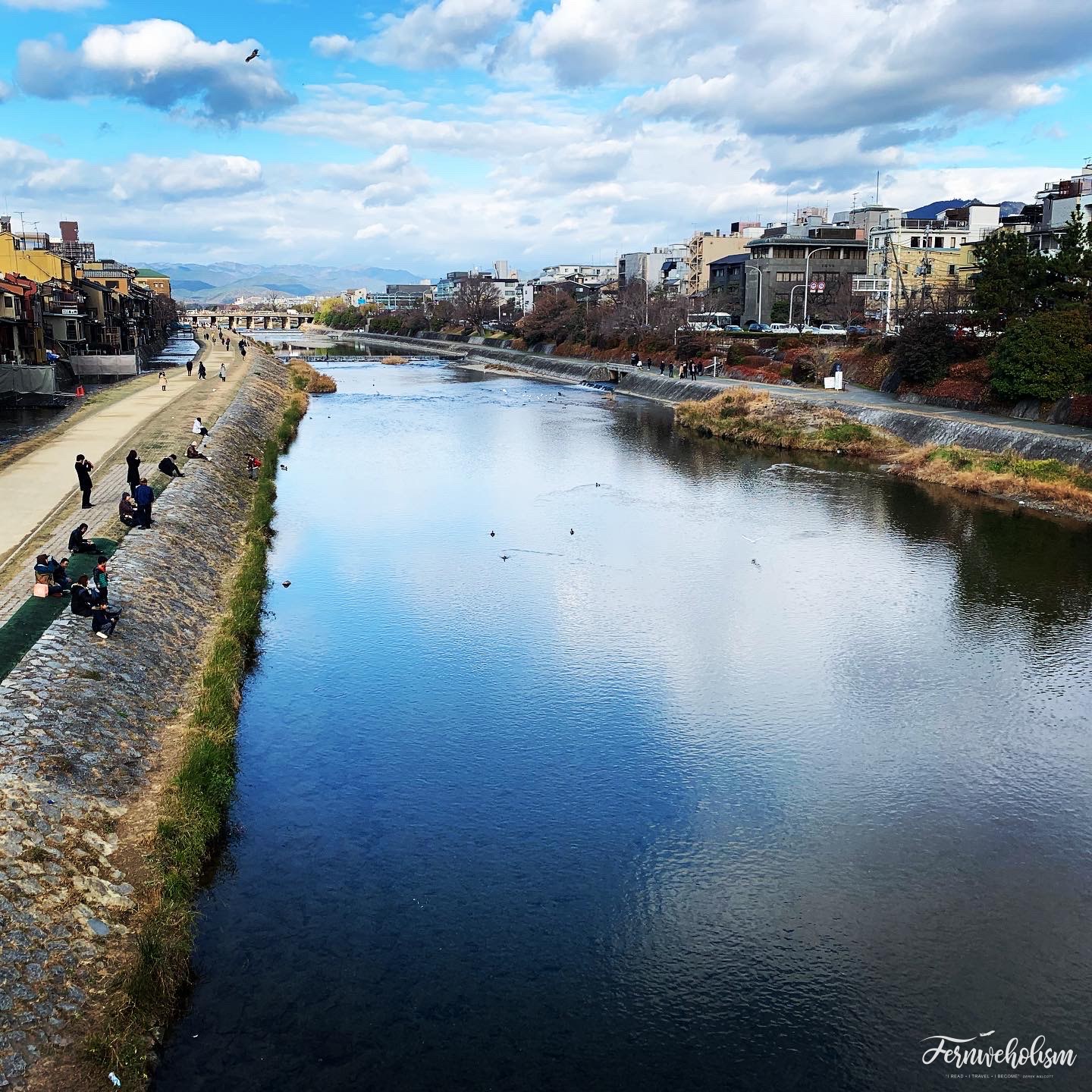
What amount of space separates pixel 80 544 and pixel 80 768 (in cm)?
727

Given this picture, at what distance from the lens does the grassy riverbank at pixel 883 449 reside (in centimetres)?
2961

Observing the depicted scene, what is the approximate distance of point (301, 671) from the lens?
17.0 m

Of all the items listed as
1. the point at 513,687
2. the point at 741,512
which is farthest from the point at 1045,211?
the point at 513,687

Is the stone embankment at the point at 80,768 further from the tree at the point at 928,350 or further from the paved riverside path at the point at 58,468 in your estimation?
the tree at the point at 928,350

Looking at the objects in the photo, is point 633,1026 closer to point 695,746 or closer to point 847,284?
point 695,746

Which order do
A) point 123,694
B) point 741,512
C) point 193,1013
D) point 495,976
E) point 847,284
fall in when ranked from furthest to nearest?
point 847,284
point 741,512
point 123,694
point 495,976
point 193,1013

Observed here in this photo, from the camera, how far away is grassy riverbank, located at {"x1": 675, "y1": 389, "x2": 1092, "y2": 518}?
29609mm

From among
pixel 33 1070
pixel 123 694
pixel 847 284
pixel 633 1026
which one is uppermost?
pixel 847 284

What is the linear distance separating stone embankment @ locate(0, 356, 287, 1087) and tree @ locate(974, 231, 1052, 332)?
3281cm

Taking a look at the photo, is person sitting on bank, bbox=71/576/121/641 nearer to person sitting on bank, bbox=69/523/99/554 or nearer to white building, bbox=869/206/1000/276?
person sitting on bank, bbox=69/523/99/554

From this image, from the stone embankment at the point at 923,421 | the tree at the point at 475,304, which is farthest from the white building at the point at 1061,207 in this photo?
the tree at the point at 475,304

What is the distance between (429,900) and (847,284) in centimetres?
7076

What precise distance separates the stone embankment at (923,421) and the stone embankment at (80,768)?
25.2 metres

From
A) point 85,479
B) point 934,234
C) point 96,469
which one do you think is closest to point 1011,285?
point 934,234
